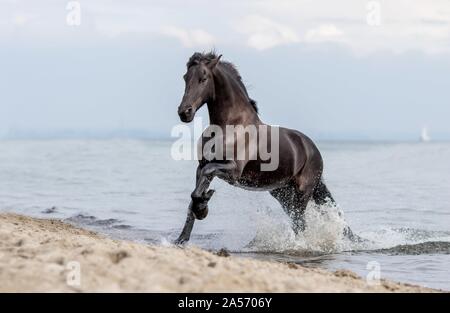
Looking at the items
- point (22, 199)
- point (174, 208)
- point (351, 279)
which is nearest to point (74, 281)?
point (351, 279)

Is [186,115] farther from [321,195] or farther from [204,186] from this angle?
[321,195]

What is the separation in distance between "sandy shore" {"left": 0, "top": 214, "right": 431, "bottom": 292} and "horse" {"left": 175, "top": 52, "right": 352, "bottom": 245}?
2182 mm

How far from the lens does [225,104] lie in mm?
8961

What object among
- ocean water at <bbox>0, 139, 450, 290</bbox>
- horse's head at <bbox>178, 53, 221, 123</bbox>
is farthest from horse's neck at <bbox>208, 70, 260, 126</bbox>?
ocean water at <bbox>0, 139, 450, 290</bbox>

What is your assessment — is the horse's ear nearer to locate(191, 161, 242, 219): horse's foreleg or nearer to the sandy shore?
locate(191, 161, 242, 219): horse's foreleg

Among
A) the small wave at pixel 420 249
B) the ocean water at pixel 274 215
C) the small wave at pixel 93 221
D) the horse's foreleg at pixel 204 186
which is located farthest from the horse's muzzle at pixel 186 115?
the small wave at pixel 93 221

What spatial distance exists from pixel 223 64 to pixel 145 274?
14.1ft

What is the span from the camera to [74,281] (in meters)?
5.05

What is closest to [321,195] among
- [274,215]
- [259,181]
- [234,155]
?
[274,215]

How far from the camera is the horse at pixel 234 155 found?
8.29 meters

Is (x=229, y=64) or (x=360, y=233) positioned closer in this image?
(x=229, y=64)

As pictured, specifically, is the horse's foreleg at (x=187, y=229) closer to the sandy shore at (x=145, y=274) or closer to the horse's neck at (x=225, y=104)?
the horse's neck at (x=225, y=104)

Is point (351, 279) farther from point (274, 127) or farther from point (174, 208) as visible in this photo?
point (174, 208)
